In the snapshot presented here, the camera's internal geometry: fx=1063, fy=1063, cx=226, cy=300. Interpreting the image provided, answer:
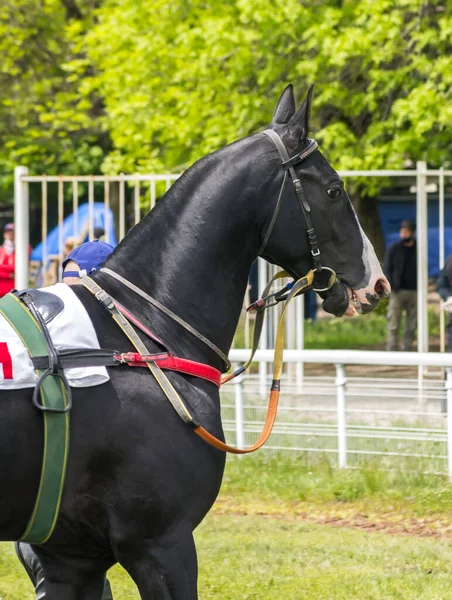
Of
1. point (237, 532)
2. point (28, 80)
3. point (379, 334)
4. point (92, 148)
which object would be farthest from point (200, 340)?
point (92, 148)

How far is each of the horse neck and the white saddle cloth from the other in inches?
9.8

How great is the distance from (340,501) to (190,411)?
14.0 ft

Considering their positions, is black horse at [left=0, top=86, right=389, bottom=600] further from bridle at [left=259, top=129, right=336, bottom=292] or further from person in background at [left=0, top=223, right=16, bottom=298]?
person in background at [left=0, top=223, right=16, bottom=298]

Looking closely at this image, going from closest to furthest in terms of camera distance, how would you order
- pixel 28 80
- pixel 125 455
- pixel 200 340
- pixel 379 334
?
pixel 125 455 < pixel 200 340 < pixel 379 334 < pixel 28 80

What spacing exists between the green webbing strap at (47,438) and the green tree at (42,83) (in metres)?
16.5

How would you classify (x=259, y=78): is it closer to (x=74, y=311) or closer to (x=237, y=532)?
(x=237, y=532)

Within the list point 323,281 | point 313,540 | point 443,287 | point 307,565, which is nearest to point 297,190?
point 323,281

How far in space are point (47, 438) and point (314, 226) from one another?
1.28 meters

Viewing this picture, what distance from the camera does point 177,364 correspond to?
3.85 m

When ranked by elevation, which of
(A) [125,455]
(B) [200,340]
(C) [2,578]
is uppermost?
(B) [200,340]

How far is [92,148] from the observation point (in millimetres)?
24625

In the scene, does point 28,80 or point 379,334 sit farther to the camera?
point 28,80

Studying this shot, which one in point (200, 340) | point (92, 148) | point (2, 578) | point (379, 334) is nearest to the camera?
point (200, 340)

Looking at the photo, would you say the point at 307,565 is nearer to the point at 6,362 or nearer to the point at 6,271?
the point at 6,362
